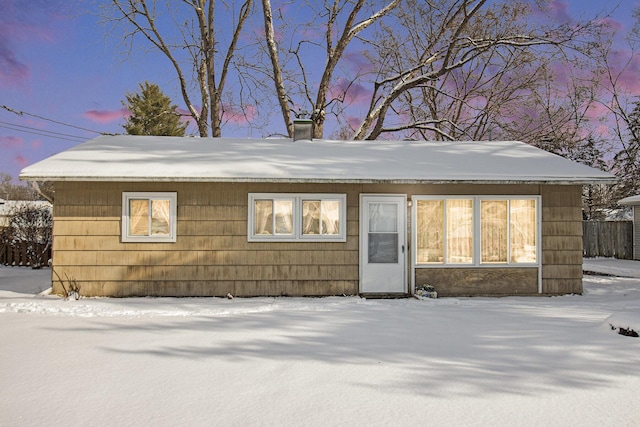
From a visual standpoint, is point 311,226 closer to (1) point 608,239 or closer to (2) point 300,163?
(2) point 300,163

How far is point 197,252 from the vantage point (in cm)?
832

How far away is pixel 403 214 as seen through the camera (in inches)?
338

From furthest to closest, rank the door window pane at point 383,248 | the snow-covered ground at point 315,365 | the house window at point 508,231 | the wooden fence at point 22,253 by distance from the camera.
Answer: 1. the wooden fence at point 22,253
2. the house window at point 508,231
3. the door window pane at point 383,248
4. the snow-covered ground at point 315,365

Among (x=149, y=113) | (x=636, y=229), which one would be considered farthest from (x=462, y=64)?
(x=149, y=113)

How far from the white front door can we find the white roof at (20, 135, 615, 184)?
0.67 meters

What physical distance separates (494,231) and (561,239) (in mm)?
1354

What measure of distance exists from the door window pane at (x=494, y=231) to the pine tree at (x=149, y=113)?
2140 centimetres

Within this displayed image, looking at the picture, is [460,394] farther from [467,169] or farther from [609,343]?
[467,169]

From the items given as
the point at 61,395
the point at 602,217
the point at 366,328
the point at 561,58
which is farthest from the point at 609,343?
the point at 602,217

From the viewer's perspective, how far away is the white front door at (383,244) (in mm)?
8500

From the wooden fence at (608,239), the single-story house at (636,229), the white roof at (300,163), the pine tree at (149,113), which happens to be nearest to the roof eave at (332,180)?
the white roof at (300,163)

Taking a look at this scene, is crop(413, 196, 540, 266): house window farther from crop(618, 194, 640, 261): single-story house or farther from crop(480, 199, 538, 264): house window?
crop(618, 194, 640, 261): single-story house

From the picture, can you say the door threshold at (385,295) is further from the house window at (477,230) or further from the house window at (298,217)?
the house window at (298,217)

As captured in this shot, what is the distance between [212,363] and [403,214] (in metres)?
5.26
